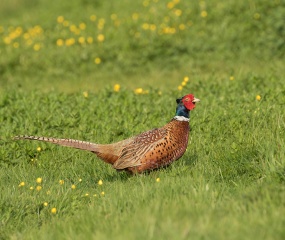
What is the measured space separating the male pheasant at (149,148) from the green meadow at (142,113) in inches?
6.2

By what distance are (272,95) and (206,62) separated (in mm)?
4383

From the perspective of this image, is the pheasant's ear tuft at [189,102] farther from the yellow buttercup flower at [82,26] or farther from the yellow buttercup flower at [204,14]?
the yellow buttercup flower at [82,26]

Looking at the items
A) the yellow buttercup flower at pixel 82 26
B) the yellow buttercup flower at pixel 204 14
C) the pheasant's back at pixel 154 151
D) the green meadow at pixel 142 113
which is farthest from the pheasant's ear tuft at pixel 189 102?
the yellow buttercup flower at pixel 82 26

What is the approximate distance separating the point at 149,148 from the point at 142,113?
268 cm

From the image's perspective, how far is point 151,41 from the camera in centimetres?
1553

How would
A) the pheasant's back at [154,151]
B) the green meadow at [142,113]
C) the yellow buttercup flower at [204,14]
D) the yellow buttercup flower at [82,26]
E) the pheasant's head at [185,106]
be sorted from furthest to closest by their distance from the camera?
the yellow buttercup flower at [82,26] < the yellow buttercup flower at [204,14] < the pheasant's head at [185,106] < the pheasant's back at [154,151] < the green meadow at [142,113]

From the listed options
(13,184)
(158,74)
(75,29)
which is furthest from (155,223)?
(75,29)

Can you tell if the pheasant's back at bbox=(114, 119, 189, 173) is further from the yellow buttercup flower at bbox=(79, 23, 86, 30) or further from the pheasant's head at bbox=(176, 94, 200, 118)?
the yellow buttercup flower at bbox=(79, 23, 86, 30)

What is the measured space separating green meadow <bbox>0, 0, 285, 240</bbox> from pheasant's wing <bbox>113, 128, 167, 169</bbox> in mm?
208

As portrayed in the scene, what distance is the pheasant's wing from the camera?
8.07 m

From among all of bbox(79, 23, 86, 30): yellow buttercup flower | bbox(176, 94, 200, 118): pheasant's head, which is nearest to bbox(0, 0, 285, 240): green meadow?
bbox(79, 23, 86, 30): yellow buttercup flower

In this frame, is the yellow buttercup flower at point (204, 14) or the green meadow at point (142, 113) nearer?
the green meadow at point (142, 113)

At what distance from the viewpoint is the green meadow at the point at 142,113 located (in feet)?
21.0

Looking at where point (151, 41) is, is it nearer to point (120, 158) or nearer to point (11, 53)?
point (11, 53)
